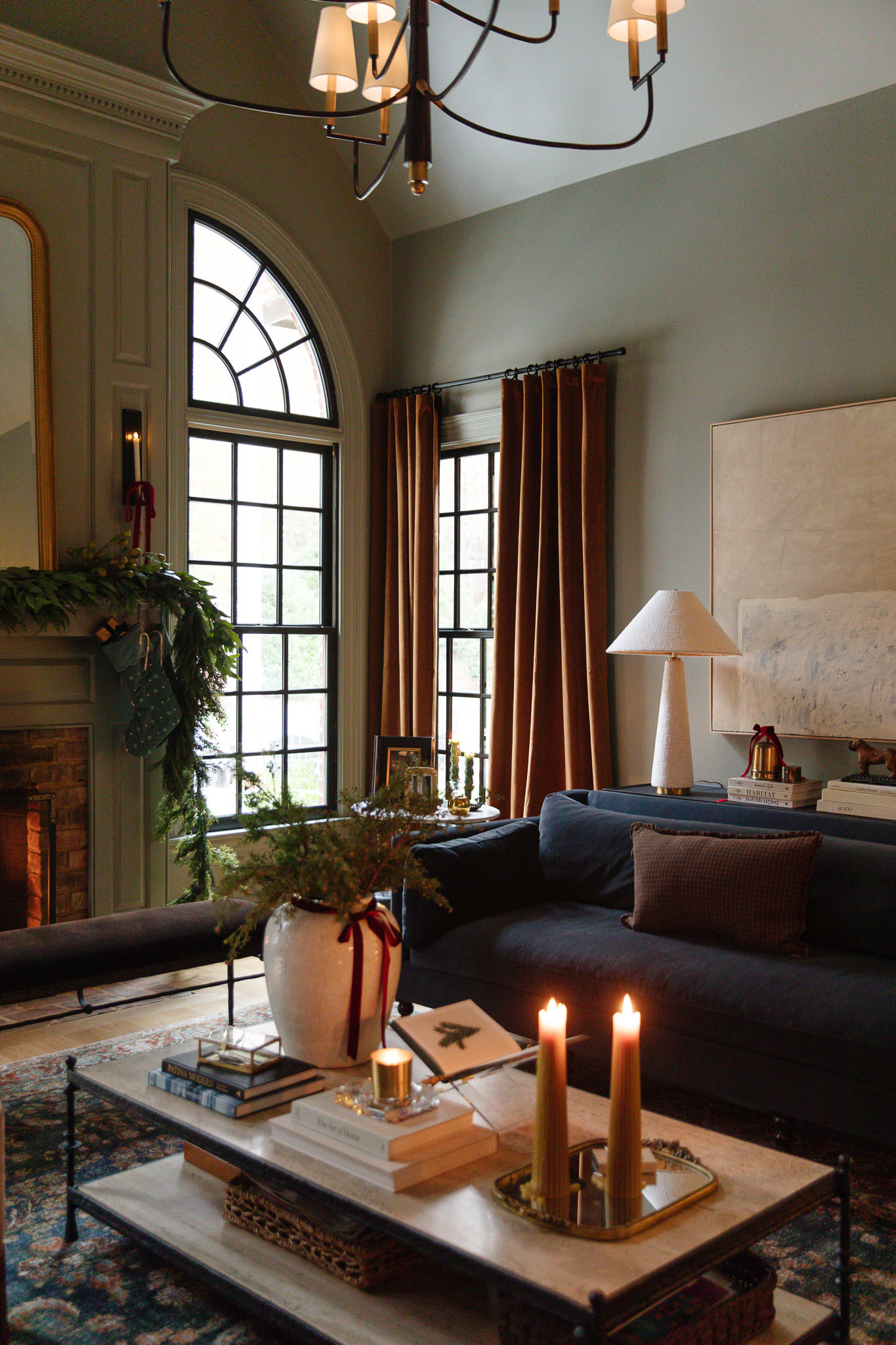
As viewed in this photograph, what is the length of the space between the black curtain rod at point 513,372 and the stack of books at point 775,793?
6.46 feet

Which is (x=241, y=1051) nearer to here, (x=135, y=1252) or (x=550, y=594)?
(x=135, y=1252)

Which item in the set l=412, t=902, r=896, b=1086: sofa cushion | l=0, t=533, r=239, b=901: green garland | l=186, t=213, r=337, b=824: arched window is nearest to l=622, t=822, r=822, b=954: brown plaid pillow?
l=412, t=902, r=896, b=1086: sofa cushion

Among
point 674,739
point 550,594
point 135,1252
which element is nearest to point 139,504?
point 550,594

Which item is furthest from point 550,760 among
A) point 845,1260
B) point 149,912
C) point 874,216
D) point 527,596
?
Result: point 845,1260

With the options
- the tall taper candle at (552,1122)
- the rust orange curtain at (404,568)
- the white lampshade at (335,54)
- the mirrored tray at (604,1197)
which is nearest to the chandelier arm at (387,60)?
the white lampshade at (335,54)

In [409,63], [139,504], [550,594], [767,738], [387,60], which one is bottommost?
[767,738]

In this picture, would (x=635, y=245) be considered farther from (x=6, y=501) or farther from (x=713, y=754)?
(x=6, y=501)

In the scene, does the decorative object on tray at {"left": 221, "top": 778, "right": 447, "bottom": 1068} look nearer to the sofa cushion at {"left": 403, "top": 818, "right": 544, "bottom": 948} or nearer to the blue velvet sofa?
the blue velvet sofa

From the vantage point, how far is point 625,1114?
1674mm

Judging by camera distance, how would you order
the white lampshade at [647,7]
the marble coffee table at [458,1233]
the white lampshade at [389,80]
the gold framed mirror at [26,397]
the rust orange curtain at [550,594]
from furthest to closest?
the rust orange curtain at [550,594] < the gold framed mirror at [26,397] < the white lampshade at [389,80] < the white lampshade at [647,7] < the marble coffee table at [458,1233]

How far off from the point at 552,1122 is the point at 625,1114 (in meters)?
0.11

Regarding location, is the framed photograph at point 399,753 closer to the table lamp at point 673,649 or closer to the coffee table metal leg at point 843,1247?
the table lamp at point 673,649

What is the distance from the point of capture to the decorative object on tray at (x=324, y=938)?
228 cm

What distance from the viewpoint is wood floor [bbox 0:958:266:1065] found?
3734 millimetres
